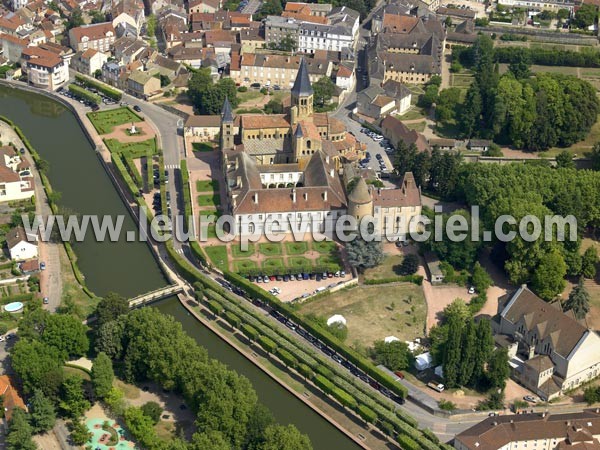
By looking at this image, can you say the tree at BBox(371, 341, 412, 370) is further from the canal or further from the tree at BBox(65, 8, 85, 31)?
the tree at BBox(65, 8, 85, 31)

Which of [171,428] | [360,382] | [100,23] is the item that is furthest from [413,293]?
[100,23]

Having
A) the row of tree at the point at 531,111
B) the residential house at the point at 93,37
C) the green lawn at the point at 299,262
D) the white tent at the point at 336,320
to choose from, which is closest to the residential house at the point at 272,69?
the residential house at the point at 93,37

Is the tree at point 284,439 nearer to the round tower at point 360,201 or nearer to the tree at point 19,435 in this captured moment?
the tree at point 19,435

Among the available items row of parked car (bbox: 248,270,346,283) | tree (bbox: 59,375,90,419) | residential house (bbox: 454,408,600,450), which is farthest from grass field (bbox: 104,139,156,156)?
residential house (bbox: 454,408,600,450)

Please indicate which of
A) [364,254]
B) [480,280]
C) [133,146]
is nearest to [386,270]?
[364,254]

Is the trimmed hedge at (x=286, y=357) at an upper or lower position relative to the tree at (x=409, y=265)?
lower

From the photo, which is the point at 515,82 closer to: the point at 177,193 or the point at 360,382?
the point at 177,193
